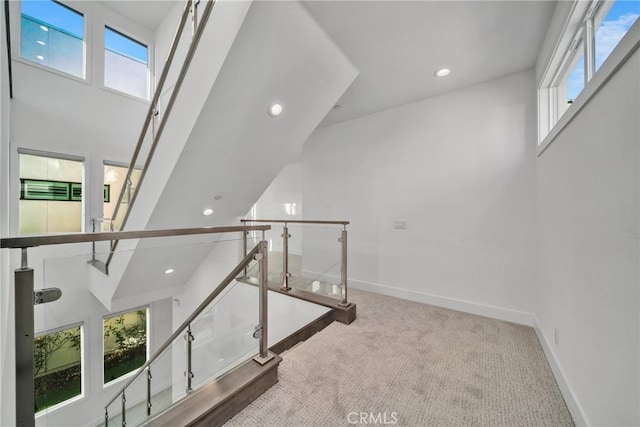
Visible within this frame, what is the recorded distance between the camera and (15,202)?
3.21 metres

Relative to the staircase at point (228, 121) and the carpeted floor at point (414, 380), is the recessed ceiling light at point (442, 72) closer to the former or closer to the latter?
the staircase at point (228, 121)

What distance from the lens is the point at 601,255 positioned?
1197mm

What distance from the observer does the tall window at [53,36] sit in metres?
3.48

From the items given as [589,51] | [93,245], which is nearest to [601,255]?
[589,51]

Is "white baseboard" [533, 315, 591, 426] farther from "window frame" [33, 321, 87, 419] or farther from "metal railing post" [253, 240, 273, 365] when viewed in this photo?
"window frame" [33, 321, 87, 419]

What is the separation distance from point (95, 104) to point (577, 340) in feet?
20.0

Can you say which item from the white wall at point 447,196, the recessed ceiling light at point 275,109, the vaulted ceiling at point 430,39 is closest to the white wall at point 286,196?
the white wall at point 447,196

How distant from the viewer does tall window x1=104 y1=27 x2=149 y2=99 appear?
4156 millimetres

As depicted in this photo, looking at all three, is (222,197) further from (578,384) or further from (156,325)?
(578,384)

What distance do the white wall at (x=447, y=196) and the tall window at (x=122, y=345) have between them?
251 cm

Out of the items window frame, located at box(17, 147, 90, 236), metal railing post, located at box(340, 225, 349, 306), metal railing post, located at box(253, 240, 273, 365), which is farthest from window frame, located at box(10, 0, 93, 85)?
metal railing post, located at box(340, 225, 349, 306)

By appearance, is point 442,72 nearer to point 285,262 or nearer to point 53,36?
point 285,262

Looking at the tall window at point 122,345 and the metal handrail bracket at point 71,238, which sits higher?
the metal handrail bracket at point 71,238

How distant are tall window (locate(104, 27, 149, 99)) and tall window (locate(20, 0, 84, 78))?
337mm
